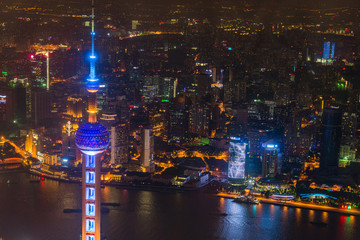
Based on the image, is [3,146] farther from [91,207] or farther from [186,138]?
[91,207]

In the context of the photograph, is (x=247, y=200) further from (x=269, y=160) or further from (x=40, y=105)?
(x=40, y=105)

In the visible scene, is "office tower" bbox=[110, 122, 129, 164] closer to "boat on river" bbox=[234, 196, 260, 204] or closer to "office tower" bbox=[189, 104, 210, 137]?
"office tower" bbox=[189, 104, 210, 137]

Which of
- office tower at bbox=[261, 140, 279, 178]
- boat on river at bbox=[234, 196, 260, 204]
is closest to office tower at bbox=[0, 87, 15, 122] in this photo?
office tower at bbox=[261, 140, 279, 178]

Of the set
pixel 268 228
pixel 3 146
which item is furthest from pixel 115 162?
pixel 268 228

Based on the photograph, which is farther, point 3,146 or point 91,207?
point 3,146

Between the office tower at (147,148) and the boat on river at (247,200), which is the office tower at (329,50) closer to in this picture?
the office tower at (147,148)

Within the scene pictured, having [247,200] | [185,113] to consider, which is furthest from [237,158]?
[185,113]

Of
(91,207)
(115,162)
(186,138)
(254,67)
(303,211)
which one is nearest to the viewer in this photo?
(91,207)
